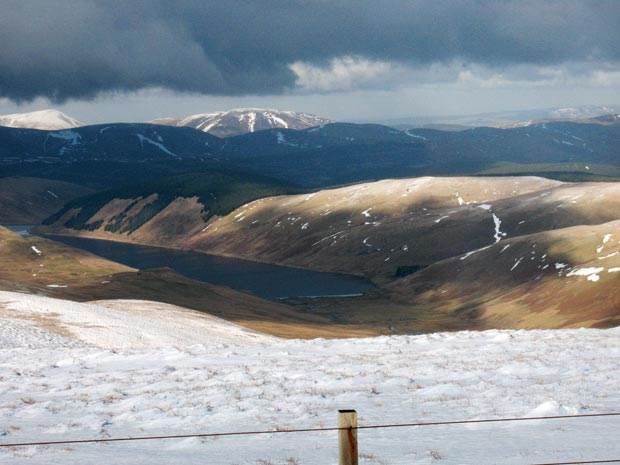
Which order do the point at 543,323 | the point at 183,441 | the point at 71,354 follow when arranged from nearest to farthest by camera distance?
the point at 183,441 → the point at 71,354 → the point at 543,323

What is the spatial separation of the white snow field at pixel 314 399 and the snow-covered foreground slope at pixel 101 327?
8.33 m

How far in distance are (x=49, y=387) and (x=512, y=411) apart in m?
17.6

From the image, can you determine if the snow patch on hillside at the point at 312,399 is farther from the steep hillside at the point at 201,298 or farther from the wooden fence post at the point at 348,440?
the steep hillside at the point at 201,298

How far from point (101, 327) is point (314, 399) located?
3670 cm

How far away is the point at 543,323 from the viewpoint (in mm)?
121125

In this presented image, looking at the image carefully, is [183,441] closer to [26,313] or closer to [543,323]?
[26,313]

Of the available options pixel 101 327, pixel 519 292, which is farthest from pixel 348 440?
pixel 519 292

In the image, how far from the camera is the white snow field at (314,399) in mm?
18922

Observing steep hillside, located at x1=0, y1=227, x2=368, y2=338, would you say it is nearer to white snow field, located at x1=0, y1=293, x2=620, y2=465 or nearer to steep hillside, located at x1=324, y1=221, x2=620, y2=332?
steep hillside, located at x1=324, y1=221, x2=620, y2=332

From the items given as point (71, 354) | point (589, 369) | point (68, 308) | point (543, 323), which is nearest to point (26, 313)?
point (68, 308)

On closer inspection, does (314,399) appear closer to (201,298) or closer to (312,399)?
(312,399)

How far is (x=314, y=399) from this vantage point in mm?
25875

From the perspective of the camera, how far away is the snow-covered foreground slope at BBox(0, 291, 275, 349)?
52.6 metres

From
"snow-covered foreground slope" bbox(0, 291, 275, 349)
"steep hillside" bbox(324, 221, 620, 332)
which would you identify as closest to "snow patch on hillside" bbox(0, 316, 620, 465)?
"snow-covered foreground slope" bbox(0, 291, 275, 349)
